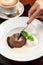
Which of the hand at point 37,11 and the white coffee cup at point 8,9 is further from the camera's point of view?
the white coffee cup at point 8,9

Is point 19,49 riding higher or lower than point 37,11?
lower

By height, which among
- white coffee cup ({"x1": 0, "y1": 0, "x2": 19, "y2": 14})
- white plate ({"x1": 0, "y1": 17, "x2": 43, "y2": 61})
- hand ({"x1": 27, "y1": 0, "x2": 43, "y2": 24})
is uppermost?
hand ({"x1": 27, "y1": 0, "x2": 43, "y2": 24})

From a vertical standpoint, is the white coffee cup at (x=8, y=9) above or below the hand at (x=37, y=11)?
below

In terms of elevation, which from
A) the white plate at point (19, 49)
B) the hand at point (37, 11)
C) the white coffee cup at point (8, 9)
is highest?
the hand at point (37, 11)

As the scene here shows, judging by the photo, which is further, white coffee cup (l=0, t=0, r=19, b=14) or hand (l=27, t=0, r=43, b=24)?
white coffee cup (l=0, t=0, r=19, b=14)

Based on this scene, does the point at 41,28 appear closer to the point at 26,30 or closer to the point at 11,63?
the point at 26,30

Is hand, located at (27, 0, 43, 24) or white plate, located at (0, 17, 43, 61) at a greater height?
hand, located at (27, 0, 43, 24)

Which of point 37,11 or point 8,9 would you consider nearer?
point 37,11

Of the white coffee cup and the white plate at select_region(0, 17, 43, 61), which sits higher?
the white coffee cup

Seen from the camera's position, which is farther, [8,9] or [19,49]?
[8,9]
